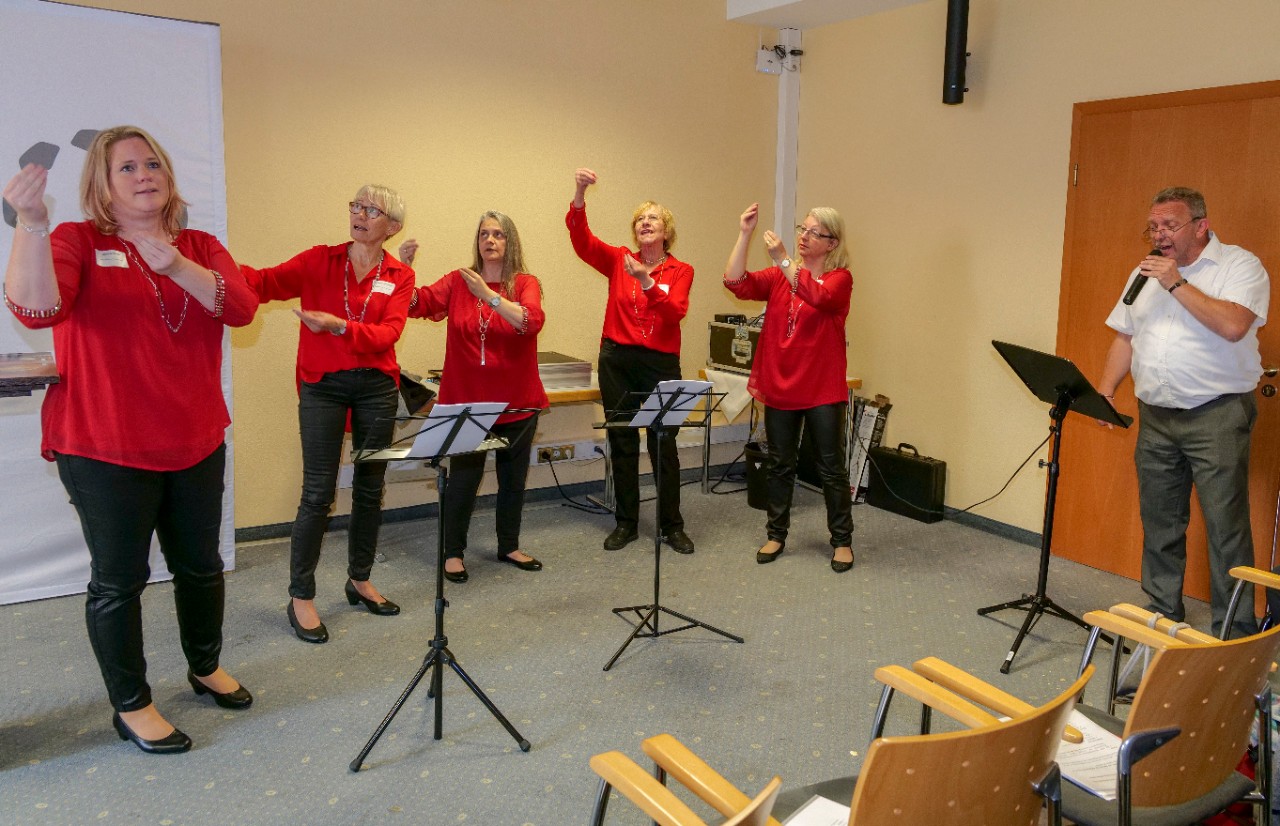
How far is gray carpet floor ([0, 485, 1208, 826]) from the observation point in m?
2.59

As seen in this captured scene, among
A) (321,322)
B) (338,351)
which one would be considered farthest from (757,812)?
(338,351)

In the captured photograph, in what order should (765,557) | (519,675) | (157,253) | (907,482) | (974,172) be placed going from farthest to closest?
(907,482) < (974,172) < (765,557) < (519,675) < (157,253)

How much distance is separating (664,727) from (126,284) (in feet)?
6.16

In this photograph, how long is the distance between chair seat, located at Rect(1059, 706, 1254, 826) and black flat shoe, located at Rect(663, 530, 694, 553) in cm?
269

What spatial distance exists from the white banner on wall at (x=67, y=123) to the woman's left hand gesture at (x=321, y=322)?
1120 mm

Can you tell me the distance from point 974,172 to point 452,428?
11.0ft

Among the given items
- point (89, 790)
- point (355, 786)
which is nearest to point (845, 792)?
point (355, 786)

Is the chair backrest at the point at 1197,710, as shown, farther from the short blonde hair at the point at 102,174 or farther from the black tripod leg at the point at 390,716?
the short blonde hair at the point at 102,174

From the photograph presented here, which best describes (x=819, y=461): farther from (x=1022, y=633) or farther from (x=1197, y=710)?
(x=1197, y=710)

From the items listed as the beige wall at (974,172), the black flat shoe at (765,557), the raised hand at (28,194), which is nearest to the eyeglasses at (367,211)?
the raised hand at (28,194)

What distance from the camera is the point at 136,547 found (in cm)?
261

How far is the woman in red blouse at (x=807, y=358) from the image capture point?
13.8ft

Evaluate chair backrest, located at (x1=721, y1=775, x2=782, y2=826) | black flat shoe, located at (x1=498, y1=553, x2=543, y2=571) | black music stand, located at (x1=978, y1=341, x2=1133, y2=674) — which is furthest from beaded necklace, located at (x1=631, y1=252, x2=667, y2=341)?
chair backrest, located at (x1=721, y1=775, x2=782, y2=826)

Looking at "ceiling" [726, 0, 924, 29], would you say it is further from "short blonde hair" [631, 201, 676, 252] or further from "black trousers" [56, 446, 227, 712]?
"black trousers" [56, 446, 227, 712]
